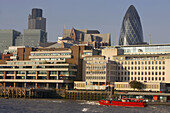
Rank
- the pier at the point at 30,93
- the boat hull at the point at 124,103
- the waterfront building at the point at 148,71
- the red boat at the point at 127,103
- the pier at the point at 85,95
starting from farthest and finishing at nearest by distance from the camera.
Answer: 1. the waterfront building at the point at 148,71
2. the pier at the point at 30,93
3. the pier at the point at 85,95
4. the red boat at the point at 127,103
5. the boat hull at the point at 124,103

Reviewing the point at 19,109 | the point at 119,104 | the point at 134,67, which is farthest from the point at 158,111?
the point at 134,67

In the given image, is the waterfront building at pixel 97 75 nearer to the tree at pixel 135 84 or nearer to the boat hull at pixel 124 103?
the tree at pixel 135 84

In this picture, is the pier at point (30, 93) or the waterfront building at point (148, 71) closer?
the pier at point (30, 93)

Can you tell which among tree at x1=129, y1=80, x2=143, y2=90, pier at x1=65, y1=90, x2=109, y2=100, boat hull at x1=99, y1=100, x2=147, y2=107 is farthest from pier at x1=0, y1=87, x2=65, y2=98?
boat hull at x1=99, y1=100, x2=147, y2=107

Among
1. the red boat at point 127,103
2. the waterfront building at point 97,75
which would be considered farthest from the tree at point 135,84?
the red boat at point 127,103

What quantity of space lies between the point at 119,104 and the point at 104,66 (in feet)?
159

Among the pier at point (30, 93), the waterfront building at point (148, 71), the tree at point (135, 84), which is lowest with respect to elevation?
the pier at point (30, 93)

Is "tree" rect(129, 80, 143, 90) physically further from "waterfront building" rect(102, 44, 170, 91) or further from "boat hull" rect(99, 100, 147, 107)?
"boat hull" rect(99, 100, 147, 107)

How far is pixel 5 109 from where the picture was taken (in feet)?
406

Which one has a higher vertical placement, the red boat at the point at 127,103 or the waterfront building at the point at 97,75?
the waterfront building at the point at 97,75

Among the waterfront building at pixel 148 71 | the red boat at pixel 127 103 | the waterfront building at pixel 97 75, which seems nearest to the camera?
the red boat at pixel 127 103

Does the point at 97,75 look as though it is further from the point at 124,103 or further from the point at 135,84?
the point at 124,103

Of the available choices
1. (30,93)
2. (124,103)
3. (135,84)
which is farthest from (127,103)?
(30,93)

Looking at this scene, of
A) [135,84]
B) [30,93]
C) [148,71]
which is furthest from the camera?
[148,71]
